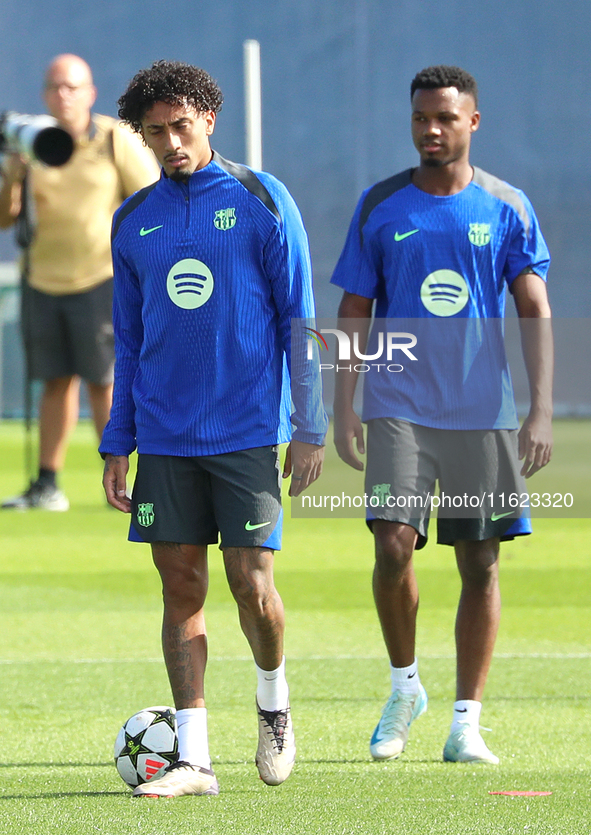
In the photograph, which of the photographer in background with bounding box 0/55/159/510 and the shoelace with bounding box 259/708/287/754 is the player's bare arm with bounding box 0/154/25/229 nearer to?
the photographer in background with bounding box 0/55/159/510

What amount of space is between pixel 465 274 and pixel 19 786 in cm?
200

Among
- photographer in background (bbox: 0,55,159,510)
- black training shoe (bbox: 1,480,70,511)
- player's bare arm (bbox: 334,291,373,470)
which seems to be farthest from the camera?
black training shoe (bbox: 1,480,70,511)

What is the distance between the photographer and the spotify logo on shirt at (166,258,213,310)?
12.1 ft

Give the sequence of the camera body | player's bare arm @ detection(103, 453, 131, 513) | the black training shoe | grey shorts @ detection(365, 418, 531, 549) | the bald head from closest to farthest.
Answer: player's bare arm @ detection(103, 453, 131, 513)
grey shorts @ detection(365, 418, 531, 549)
the camera body
the bald head
the black training shoe

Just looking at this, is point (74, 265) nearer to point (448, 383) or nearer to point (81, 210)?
point (81, 210)

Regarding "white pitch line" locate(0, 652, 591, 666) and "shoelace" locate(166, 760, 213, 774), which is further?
"white pitch line" locate(0, 652, 591, 666)

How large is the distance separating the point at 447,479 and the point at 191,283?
1122mm

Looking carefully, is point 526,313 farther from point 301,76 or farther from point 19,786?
point 301,76

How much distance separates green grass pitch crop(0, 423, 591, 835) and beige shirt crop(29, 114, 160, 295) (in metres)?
1.84

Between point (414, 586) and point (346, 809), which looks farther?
point (414, 586)

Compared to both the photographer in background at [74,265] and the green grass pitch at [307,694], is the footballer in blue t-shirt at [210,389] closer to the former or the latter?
the green grass pitch at [307,694]

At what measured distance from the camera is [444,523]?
167 inches

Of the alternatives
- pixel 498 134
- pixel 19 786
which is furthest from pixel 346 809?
pixel 498 134

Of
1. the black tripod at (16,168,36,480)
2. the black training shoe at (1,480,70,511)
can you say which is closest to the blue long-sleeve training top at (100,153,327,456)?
the black tripod at (16,168,36,480)
